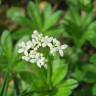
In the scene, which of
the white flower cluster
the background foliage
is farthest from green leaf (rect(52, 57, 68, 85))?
the white flower cluster

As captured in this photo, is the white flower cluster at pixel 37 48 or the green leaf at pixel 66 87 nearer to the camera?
the white flower cluster at pixel 37 48

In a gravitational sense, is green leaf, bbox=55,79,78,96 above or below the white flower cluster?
below

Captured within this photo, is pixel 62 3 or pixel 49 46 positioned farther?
pixel 62 3

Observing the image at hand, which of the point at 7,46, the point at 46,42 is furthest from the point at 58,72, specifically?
the point at 7,46

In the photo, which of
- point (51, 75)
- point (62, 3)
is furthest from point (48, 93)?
point (62, 3)

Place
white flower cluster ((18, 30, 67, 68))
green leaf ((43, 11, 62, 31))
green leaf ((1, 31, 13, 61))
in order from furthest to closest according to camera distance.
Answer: green leaf ((43, 11, 62, 31)) < green leaf ((1, 31, 13, 61)) < white flower cluster ((18, 30, 67, 68))

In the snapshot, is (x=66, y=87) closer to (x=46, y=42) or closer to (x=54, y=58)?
(x=54, y=58)

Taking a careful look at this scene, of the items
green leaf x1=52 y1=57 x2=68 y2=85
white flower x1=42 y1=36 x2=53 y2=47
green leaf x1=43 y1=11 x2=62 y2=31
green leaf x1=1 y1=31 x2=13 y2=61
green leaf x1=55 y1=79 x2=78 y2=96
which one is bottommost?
green leaf x1=55 y1=79 x2=78 y2=96

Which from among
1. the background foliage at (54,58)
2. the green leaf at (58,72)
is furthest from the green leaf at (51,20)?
the green leaf at (58,72)

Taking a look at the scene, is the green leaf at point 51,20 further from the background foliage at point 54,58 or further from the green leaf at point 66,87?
the green leaf at point 66,87

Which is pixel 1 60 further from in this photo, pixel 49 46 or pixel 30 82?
pixel 49 46

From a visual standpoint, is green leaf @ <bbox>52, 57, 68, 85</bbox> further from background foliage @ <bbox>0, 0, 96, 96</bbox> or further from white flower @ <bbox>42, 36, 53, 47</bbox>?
white flower @ <bbox>42, 36, 53, 47</bbox>
